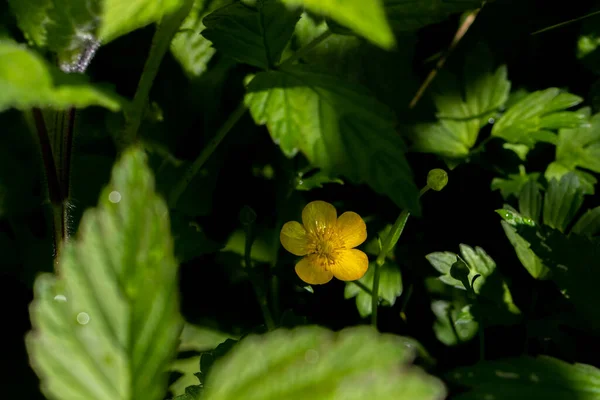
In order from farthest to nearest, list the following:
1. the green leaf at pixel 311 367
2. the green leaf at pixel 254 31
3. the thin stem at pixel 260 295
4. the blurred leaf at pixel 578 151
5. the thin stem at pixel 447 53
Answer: the thin stem at pixel 447 53 → the blurred leaf at pixel 578 151 → the thin stem at pixel 260 295 → the green leaf at pixel 254 31 → the green leaf at pixel 311 367

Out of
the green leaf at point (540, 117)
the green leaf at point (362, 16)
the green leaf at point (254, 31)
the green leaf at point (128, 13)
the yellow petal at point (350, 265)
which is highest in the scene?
the green leaf at point (362, 16)

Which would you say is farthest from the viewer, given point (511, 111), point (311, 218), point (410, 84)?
point (410, 84)

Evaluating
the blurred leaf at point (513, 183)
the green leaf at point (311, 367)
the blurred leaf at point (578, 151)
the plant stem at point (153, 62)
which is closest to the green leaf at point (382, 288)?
the blurred leaf at point (513, 183)

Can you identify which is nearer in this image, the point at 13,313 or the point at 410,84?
the point at 13,313

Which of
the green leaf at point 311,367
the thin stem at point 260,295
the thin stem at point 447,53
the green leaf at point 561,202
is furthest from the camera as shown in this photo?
the thin stem at point 447,53

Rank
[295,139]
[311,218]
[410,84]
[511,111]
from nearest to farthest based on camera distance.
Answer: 1. [295,139]
2. [311,218]
3. [511,111]
4. [410,84]

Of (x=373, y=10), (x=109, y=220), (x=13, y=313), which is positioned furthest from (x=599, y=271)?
(x=13, y=313)

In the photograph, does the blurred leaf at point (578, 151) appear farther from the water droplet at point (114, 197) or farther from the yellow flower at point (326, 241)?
the water droplet at point (114, 197)

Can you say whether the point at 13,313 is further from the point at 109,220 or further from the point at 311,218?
the point at 109,220
